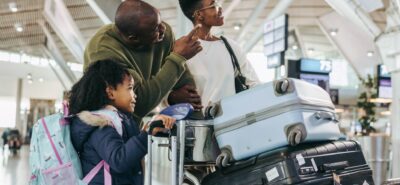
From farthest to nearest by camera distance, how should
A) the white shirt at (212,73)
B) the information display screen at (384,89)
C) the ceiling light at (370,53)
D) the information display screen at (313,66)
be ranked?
the ceiling light at (370,53), the information display screen at (384,89), the information display screen at (313,66), the white shirt at (212,73)

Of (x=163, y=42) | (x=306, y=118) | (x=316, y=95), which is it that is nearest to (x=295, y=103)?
(x=306, y=118)

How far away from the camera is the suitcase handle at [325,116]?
1855 millimetres

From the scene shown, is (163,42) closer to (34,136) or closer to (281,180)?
(34,136)

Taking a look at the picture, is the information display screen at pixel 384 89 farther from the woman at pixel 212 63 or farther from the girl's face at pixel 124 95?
the girl's face at pixel 124 95

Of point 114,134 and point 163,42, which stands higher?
point 163,42

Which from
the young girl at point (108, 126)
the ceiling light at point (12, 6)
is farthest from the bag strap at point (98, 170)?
the ceiling light at point (12, 6)

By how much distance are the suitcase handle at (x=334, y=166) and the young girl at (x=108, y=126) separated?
0.73 meters

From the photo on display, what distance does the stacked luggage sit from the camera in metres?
1.78

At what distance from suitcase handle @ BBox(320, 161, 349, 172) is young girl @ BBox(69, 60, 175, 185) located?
2.38 ft

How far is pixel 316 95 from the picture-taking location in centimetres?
196

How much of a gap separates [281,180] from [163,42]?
107 centimetres

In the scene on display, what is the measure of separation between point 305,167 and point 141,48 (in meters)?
1.01

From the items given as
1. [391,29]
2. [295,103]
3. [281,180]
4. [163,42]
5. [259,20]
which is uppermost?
[259,20]

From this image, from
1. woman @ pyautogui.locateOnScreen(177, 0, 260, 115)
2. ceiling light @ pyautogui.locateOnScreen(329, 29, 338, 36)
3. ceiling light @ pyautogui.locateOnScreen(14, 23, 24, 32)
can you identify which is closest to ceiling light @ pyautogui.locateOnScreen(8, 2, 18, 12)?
ceiling light @ pyautogui.locateOnScreen(14, 23, 24, 32)
